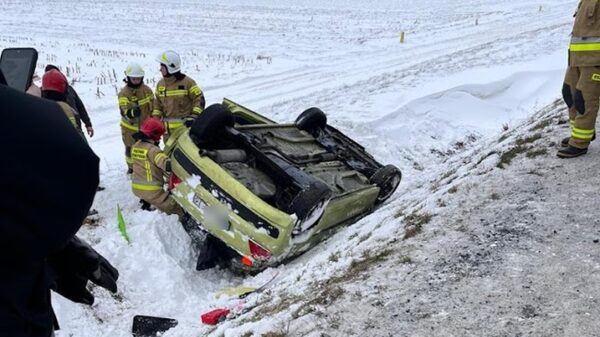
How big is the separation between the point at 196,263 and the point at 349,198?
1599 millimetres

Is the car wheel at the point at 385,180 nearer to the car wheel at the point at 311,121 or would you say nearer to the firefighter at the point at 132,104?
the car wheel at the point at 311,121

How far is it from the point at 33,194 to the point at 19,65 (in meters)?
2.48

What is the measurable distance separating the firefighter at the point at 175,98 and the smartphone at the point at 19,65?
348cm

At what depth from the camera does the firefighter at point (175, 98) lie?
22.7 ft

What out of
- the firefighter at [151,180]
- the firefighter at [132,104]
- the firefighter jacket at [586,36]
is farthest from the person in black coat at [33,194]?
the firefighter at [132,104]

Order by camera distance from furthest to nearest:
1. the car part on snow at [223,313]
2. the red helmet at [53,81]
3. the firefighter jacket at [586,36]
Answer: the red helmet at [53,81], the firefighter jacket at [586,36], the car part on snow at [223,313]

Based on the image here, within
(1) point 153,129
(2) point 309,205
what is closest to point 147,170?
(1) point 153,129

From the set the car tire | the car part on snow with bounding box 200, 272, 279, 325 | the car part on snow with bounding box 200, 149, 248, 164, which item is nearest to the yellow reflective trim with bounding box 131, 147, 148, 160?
the car tire

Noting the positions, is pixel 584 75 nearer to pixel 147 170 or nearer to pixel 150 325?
pixel 150 325

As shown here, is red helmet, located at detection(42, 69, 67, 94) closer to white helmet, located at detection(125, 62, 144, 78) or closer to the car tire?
white helmet, located at detection(125, 62, 144, 78)

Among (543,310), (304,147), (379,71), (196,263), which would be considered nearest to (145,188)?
(196,263)

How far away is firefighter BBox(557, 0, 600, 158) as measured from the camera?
4531mm

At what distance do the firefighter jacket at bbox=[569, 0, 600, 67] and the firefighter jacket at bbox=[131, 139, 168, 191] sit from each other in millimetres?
4031

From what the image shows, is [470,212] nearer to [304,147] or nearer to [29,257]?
[304,147]
